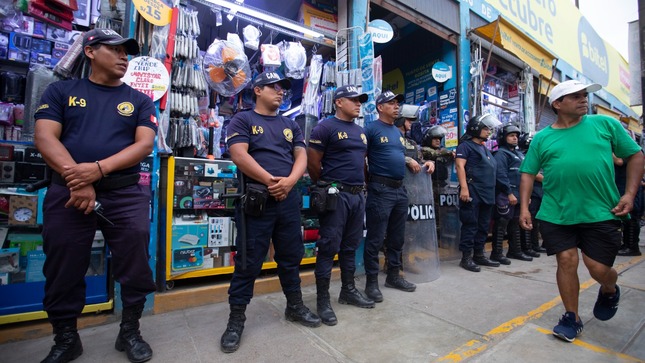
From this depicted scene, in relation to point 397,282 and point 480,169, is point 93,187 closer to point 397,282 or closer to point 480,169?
point 397,282

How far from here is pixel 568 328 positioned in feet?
7.40

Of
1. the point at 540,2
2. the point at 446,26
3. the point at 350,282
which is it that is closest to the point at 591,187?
the point at 350,282

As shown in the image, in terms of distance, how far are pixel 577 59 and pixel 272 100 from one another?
12.0 meters

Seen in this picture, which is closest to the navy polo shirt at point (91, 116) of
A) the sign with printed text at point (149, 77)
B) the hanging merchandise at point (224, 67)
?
the sign with printed text at point (149, 77)

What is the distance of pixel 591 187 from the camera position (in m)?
2.29

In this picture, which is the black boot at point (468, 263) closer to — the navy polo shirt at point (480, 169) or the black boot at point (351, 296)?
the navy polo shirt at point (480, 169)

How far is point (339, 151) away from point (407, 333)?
1.59 meters

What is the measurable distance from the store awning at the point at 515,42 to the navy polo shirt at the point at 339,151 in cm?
449

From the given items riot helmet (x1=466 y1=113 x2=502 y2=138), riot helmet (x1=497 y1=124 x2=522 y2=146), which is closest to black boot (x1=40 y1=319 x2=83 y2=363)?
riot helmet (x1=466 y1=113 x2=502 y2=138)

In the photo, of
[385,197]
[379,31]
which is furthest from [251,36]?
[385,197]

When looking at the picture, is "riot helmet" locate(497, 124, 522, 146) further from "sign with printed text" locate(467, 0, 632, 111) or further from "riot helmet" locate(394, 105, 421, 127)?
"sign with printed text" locate(467, 0, 632, 111)

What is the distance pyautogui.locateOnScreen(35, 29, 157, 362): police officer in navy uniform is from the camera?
1.88 m

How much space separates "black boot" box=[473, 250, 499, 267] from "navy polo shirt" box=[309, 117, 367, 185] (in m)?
2.60

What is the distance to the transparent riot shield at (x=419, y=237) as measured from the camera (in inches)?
149
